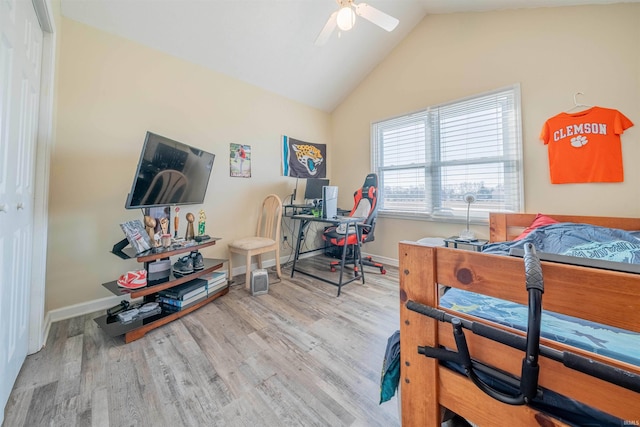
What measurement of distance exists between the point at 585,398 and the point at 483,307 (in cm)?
44

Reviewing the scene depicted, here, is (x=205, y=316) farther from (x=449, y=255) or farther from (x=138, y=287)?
(x=449, y=255)

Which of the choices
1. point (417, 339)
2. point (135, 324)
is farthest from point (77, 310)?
point (417, 339)

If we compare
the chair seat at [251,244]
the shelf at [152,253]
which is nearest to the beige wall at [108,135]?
the chair seat at [251,244]

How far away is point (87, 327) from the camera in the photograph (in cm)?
169

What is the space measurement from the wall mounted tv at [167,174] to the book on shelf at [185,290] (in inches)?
28.8

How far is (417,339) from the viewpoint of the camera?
0.70m

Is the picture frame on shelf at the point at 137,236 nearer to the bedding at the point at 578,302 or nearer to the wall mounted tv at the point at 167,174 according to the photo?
the wall mounted tv at the point at 167,174

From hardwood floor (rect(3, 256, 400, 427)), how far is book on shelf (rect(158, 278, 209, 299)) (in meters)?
0.19

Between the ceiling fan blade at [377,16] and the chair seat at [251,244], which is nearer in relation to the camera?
the ceiling fan blade at [377,16]

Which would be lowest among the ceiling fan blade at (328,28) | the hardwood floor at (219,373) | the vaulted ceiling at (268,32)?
the hardwood floor at (219,373)

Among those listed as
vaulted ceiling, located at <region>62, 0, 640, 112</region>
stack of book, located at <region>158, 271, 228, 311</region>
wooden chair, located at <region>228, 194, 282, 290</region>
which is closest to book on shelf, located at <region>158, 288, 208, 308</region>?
stack of book, located at <region>158, 271, 228, 311</region>

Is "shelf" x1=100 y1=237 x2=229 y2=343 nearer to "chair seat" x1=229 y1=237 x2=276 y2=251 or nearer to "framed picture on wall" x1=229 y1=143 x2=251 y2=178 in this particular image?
"chair seat" x1=229 y1=237 x2=276 y2=251

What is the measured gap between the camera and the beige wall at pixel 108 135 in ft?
5.89

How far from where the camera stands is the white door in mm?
963
